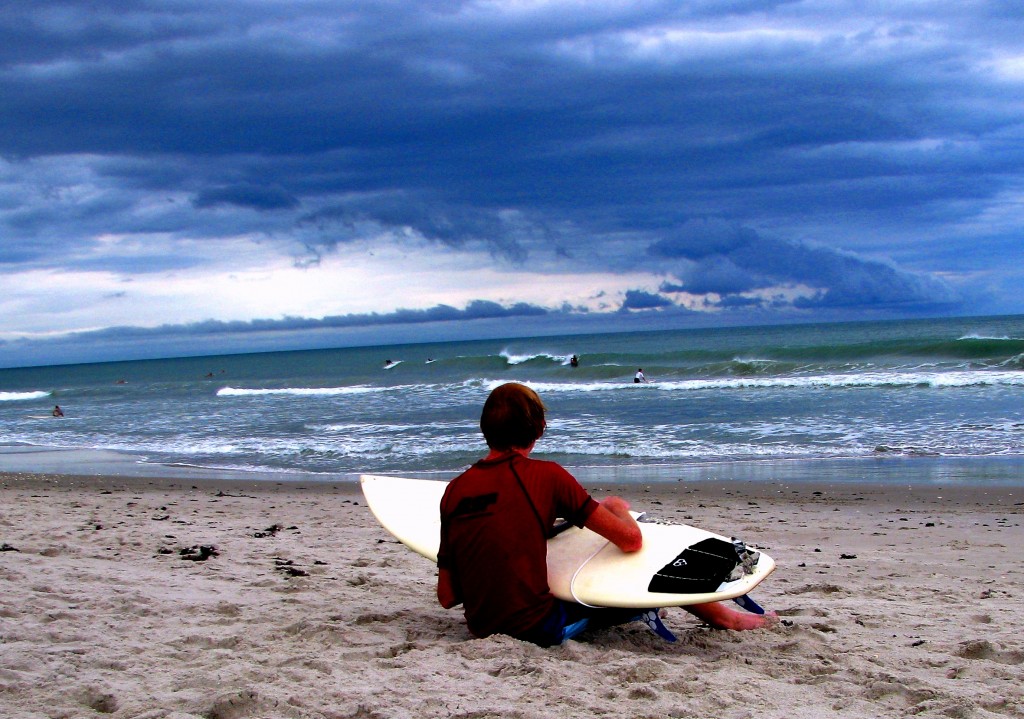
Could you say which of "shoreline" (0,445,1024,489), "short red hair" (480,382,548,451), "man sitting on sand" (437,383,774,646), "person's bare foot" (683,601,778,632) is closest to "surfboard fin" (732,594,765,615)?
"person's bare foot" (683,601,778,632)

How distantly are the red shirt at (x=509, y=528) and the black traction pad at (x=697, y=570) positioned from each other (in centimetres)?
49

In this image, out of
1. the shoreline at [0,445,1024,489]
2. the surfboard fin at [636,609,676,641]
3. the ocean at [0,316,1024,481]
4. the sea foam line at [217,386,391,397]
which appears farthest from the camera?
the sea foam line at [217,386,391,397]

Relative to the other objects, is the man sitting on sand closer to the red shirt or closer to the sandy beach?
the red shirt

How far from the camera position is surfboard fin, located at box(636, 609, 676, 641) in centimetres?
383

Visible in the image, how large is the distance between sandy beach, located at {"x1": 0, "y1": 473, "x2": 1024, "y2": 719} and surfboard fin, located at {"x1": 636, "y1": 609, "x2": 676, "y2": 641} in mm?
57

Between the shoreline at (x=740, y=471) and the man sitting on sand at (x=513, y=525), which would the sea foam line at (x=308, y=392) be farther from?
the man sitting on sand at (x=513, y=525)

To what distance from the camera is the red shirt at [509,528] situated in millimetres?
3465

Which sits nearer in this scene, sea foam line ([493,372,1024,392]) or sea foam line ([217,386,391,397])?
sea foam line ([493,372,1024,392])

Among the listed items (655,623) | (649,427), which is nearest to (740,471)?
(649,427)

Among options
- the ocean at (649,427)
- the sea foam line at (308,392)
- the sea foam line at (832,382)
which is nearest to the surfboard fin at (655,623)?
the ocean at (649,427)

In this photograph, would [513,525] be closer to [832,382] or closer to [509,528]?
[509,528]

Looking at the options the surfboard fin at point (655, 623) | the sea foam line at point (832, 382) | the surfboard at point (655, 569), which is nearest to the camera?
the surfboard at point (655, 569)

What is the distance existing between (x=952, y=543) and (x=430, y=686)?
5474mm

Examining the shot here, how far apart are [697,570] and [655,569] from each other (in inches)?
7.5
